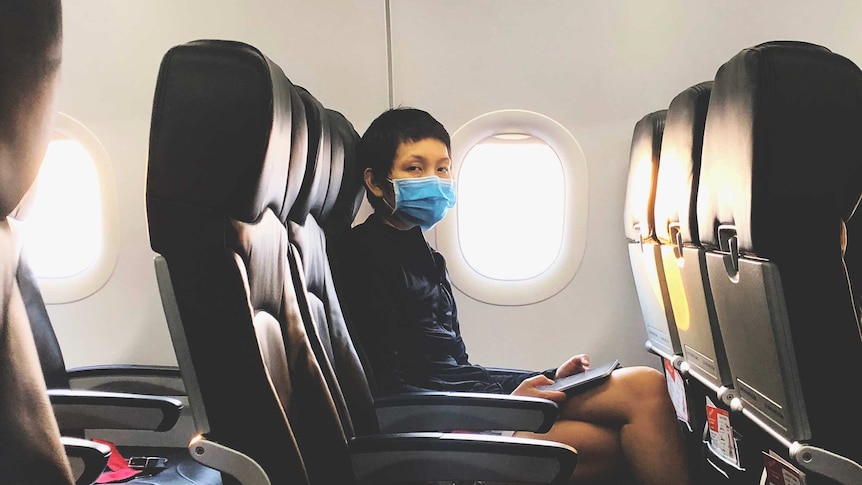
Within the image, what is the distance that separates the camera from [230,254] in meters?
1.25

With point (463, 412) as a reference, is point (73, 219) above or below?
above

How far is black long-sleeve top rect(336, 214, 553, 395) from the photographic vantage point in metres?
2.14

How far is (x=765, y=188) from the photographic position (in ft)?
4.37

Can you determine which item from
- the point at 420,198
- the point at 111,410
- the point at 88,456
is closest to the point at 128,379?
the point at 111,410

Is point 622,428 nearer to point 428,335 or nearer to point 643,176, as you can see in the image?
point 428,335

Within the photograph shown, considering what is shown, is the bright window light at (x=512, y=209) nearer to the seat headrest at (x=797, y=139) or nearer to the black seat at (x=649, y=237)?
the black seat at (x=649, y=237)

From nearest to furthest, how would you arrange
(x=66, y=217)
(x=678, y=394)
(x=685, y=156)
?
(x=685, y=156)
(x=678, y=394)
(x=66, y=217)

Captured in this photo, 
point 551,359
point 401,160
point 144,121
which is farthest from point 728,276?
point 144,121

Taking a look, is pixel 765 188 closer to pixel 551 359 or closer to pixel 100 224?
pixel 551 359

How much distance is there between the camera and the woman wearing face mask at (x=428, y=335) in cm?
208

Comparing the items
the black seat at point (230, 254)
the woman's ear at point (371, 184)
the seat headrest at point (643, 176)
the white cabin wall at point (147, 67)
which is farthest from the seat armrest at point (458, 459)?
the white cabin wall at point (147, 67)

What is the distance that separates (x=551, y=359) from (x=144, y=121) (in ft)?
5.91

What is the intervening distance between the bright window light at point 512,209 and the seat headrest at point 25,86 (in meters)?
2.08

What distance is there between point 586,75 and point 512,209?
58 cm
